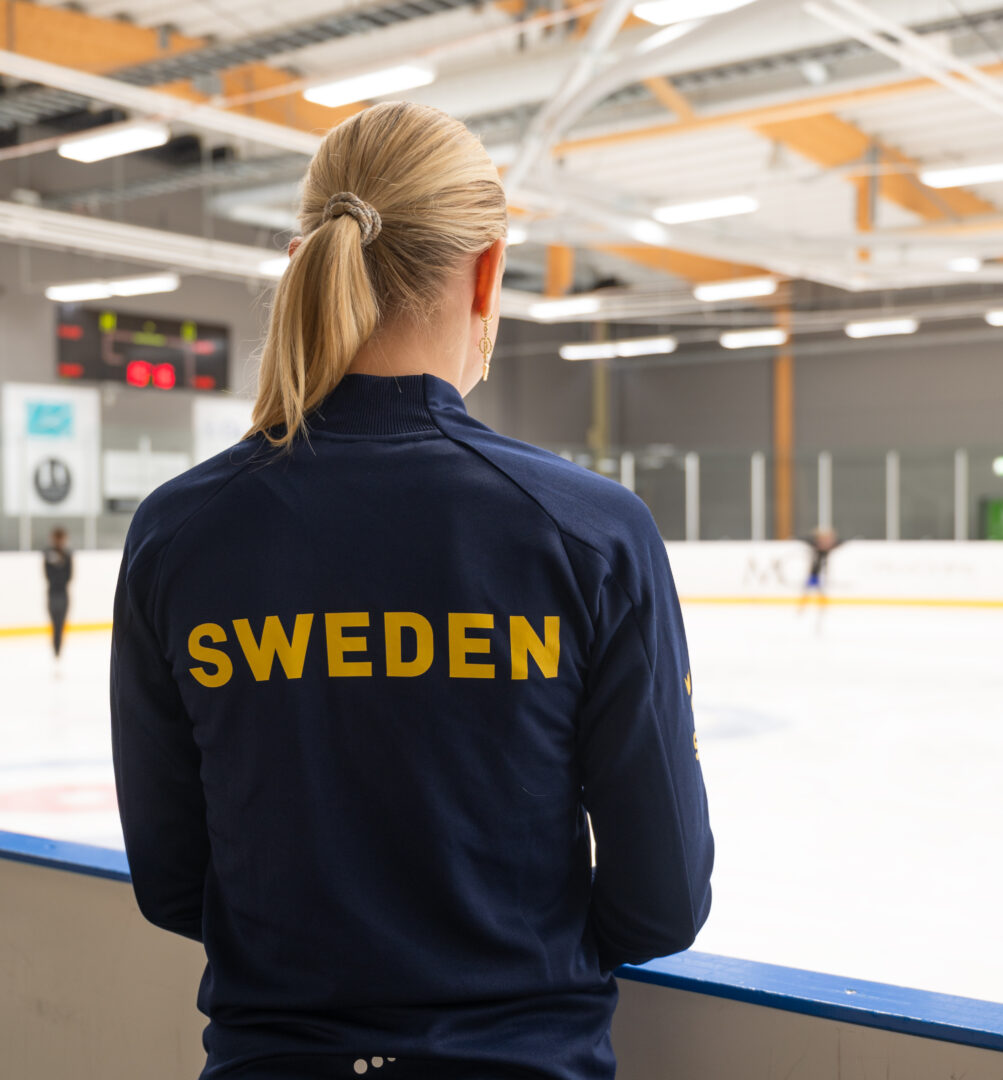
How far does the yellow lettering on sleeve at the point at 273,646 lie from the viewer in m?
0.83

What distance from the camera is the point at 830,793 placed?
4.89 metres

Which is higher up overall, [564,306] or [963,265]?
[963,265]

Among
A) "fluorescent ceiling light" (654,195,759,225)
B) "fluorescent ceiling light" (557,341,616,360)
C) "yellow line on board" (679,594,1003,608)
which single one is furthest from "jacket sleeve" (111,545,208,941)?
"fluorescent ceiling light" (557,341,616,360)

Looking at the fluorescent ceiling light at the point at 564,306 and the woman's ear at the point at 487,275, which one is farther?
the fluorescent ceiling light at the point at 564,306

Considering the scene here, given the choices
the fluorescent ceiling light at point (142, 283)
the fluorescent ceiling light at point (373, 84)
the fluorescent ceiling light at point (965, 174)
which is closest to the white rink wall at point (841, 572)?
the fluorescent ceiling light at point (142, 283)

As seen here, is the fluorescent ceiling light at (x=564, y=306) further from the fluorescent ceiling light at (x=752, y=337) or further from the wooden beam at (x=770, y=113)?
the wooden beam at (x=770, y=113)

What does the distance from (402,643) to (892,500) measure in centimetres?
1515

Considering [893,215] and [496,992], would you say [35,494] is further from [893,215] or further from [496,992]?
[496,992]

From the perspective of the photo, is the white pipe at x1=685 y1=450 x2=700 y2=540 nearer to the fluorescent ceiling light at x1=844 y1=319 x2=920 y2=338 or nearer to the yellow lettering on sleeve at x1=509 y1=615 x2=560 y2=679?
the fluorescent ceiling light at x1=844 y1=319 x2=920 y2=338

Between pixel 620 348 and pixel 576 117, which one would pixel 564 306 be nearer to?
pixel 620 348

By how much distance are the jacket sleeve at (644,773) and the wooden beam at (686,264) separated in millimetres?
15736

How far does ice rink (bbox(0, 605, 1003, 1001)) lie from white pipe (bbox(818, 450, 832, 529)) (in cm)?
570

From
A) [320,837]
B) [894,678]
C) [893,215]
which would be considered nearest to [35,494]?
[894,678]

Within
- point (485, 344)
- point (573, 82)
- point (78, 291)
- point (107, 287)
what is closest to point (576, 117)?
point (573, 82)
